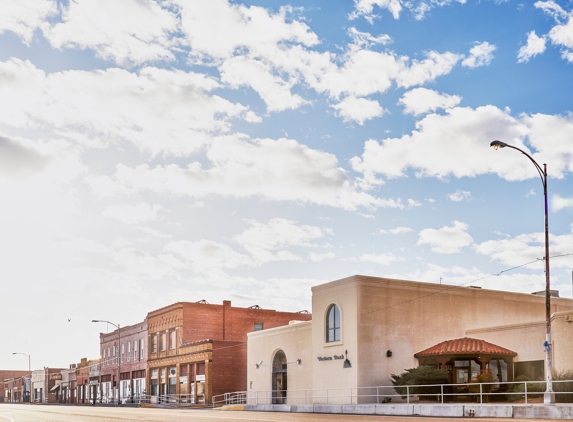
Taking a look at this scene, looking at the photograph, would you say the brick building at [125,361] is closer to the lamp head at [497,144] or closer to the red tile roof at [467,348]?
the red tile roof at [467,348]

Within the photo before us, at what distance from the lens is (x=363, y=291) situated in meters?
43.9

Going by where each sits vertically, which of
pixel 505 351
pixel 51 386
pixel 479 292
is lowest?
pixel 51 386

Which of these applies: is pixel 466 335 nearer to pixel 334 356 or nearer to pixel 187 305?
pixel 334 356

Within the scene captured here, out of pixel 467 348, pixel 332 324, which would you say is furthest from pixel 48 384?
pixel 467 348

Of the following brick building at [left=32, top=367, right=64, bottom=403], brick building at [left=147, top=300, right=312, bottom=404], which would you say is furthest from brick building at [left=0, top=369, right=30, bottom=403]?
brick building at [left=147, top=300, right=312, bottom=404]

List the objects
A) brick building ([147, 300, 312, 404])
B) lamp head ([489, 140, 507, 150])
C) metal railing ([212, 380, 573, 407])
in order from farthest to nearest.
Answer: brick building ([147, 300, 312, 404]), metal railing ([212, 380, 573, 407]), lamp head ([489, 140, 507, 150])

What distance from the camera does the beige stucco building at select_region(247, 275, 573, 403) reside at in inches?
1613

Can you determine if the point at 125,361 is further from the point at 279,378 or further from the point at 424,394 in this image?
the point at 424,394

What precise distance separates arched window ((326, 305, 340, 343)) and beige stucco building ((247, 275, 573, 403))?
0.06 metres

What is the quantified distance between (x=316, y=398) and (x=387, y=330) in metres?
6.55

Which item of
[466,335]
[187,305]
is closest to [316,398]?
[466,335]

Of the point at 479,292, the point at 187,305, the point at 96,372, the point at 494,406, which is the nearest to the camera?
the point at 494,406

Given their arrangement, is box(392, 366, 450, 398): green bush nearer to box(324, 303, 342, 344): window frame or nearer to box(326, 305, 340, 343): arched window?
box(324, 303, 342, 344): window frame

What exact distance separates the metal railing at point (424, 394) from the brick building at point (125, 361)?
3144 centimetres
